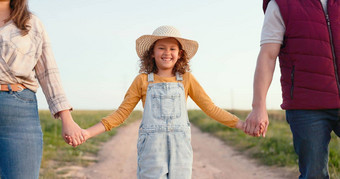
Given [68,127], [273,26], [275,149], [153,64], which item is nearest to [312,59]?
[273,26]

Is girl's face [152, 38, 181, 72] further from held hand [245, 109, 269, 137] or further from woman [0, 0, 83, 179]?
woman [0, 0, 83, 179]

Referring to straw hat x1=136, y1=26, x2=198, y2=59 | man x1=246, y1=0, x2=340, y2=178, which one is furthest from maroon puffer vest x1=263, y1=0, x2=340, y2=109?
straw hat x1=136, y1=26, x2=198, y2=59

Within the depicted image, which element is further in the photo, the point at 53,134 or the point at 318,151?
the point at 53,134

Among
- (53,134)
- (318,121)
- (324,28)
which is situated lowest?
(53,134)

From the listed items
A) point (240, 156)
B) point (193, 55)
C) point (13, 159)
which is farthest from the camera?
point (240, 156)

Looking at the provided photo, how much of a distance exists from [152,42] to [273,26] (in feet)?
4.44

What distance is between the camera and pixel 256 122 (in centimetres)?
379

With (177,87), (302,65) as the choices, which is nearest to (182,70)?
(177,87)

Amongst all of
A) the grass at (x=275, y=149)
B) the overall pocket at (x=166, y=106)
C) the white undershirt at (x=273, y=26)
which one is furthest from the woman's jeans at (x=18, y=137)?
the grass at (x=275, y=149)

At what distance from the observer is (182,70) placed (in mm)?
4172

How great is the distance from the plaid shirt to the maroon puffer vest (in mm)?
1907

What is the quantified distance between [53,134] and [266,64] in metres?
10.6

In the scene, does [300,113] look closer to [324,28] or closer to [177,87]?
[324,28]

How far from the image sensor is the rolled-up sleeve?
10.5 ft
